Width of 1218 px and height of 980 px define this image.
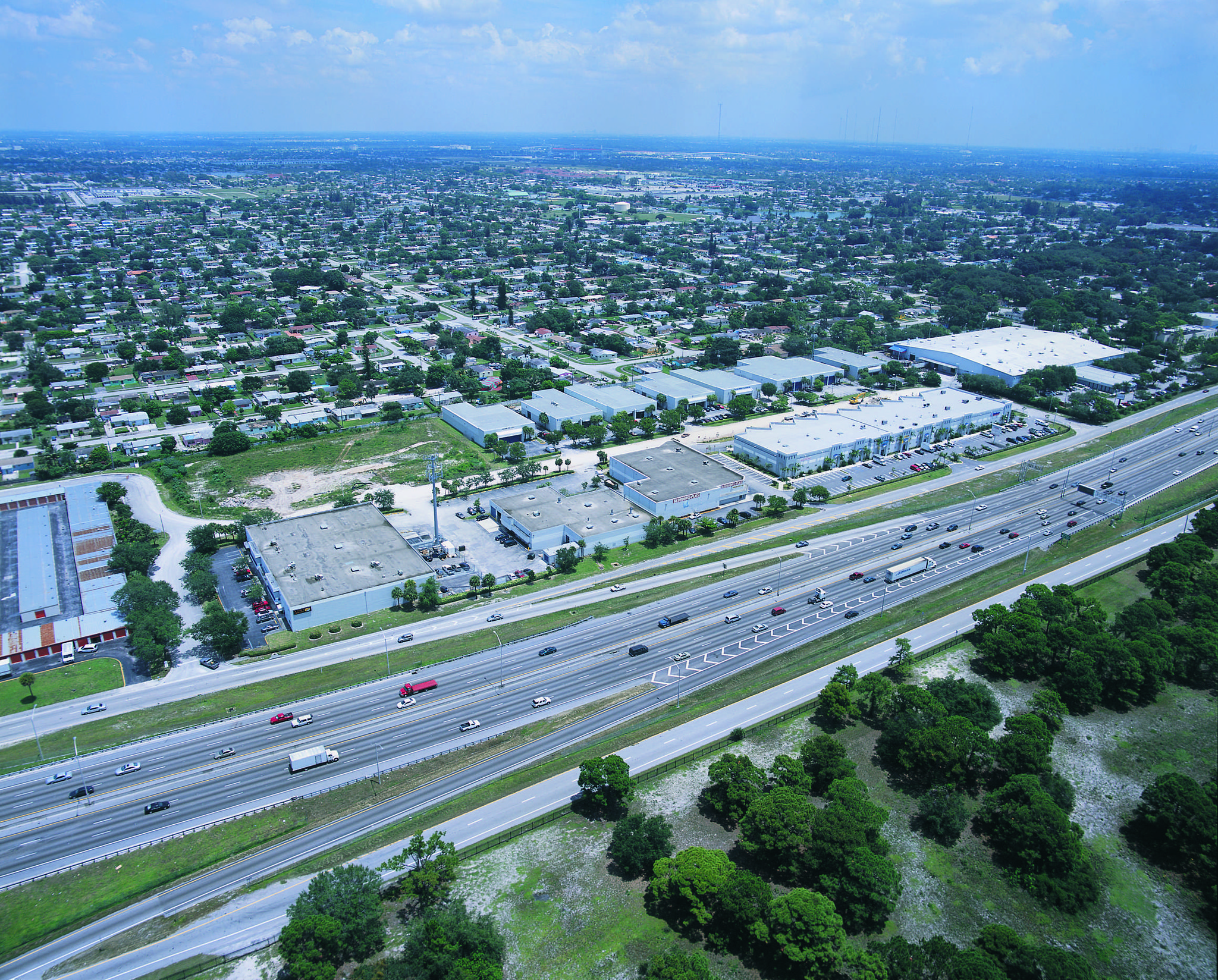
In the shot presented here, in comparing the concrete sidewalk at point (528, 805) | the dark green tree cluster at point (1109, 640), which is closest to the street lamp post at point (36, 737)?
the concrete sidewalk at point (528, 805)

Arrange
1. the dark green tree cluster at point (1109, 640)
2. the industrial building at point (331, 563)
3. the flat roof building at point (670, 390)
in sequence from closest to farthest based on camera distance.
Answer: the dark green tree cluster at point (1109, 640) → the industrial building at point (331, 563) → the flat roof building at point (670, 390)

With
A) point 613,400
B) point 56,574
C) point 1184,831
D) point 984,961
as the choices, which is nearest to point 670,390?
point 613,400

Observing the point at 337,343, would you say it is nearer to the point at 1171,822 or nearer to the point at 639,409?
the point at 639,409

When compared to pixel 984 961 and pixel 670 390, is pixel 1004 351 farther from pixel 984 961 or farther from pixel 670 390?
pixel 984 961

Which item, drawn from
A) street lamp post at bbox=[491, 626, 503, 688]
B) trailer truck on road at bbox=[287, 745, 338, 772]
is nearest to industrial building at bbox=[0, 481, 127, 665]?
trailer truck on road at bbox=[287, 745, 338, 772]

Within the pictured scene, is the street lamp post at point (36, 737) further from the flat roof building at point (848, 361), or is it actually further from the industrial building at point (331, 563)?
the flat roof building at point (848, 361)

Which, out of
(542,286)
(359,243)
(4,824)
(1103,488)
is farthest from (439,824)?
(359,243)

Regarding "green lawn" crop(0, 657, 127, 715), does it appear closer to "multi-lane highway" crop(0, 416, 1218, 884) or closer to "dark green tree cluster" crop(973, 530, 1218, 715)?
"multi-lane highway" crop(0, 416, 1218, 884)
